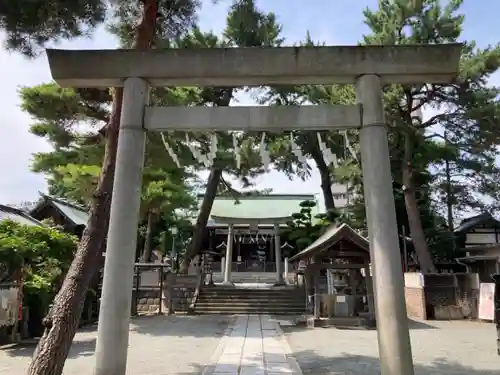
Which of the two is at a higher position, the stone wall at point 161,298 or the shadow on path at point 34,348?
the stone wall at point 161,298

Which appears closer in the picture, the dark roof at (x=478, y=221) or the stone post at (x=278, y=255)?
the dark roof at (x=478, y=221)

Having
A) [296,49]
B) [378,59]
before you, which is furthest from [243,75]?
[378,59]

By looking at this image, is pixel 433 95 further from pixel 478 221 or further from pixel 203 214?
pixel 203 214

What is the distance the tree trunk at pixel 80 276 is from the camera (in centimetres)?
551

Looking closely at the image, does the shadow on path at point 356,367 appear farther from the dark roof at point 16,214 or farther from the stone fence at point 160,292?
the dark roof at point 16,214

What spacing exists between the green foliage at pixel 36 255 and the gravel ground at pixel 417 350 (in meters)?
6.75

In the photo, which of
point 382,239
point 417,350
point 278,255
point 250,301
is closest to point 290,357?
point 417,350

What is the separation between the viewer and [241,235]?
33.0 m

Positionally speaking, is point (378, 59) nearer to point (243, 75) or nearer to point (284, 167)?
point (243, 75)

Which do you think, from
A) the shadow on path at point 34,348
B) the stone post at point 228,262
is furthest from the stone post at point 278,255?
the shadow on path at point 34,348

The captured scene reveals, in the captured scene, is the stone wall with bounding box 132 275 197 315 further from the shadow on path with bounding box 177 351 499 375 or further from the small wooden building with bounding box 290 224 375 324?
the shadow on path with bounding box 177 351 499 375

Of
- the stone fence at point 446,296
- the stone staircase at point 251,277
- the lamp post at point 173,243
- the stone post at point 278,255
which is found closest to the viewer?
the stone fence at point 446,296

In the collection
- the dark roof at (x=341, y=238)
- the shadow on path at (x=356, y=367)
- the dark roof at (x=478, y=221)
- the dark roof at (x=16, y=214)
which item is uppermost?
the dark roof at (x=478, y=221)

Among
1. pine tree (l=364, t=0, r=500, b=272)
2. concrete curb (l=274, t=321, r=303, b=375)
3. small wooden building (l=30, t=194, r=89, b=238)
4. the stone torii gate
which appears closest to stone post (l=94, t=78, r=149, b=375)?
the stone torii gate
